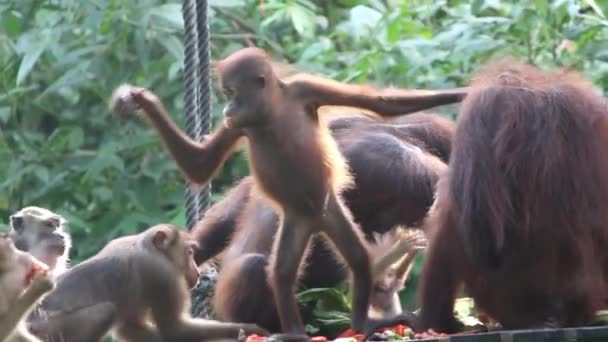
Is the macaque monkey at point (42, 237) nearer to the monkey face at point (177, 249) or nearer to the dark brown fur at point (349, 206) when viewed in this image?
the monkey face at point (177, 249)

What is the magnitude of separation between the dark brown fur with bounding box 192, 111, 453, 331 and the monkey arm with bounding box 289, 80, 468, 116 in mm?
835

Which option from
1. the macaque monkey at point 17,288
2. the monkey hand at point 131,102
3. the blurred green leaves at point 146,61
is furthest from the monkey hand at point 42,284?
→ the blurred green leaves at point 146,61

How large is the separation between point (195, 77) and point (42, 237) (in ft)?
2.50

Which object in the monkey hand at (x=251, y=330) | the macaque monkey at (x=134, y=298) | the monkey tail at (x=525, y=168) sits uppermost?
the monkey tail at (x=525, y=168)

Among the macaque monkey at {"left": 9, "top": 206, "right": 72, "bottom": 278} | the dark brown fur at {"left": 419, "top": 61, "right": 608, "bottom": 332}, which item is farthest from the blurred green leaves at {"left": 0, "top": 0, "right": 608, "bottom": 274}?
the dark brown fur at {"left": 419, "top": 61, "right": 608, "bottom": 332}

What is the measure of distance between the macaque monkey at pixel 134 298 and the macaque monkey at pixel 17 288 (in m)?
0.43

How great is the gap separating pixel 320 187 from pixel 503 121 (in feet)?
1.86

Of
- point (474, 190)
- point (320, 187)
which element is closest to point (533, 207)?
point (474, 190)

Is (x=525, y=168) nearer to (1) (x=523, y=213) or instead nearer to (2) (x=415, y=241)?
(1) (x=523, y=213)

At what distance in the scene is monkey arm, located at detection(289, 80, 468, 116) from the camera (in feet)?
17.9

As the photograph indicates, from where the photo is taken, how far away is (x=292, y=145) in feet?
18.1

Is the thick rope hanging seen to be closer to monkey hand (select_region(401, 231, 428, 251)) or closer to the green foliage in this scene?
monkey hand (select_region(401, 231, 428, 251))

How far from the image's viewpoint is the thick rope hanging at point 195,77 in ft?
19.8

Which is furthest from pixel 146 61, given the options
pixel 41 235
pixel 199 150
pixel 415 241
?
pixel 199 150
